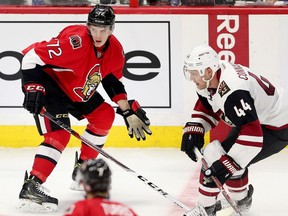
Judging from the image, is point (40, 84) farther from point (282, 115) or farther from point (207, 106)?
point (282, 115)

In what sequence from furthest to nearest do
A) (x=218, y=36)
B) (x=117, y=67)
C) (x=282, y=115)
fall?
(x=218, y=36), (x=117, y=67), (x=282, y=115)

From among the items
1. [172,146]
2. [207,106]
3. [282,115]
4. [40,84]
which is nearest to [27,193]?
[40,84]

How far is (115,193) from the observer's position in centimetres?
561

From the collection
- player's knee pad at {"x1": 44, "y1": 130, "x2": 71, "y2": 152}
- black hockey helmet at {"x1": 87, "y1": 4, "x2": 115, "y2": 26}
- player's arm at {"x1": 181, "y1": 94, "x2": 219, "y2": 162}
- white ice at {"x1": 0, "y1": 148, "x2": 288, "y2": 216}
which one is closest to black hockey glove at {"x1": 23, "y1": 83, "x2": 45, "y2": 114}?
player's knee pad at {"x1": 44, "y1": 130, "x2": 71, "y2": 152}

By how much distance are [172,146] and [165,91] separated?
1.30 feet

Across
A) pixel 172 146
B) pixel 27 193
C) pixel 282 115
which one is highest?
pixel 282 115

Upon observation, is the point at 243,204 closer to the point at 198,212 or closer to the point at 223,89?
the point at 198,212

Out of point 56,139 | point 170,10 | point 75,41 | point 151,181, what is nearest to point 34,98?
point 56,139

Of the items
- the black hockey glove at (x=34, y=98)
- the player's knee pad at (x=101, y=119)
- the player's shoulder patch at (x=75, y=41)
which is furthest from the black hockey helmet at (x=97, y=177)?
the player's knee pad at (x=101, y=119)

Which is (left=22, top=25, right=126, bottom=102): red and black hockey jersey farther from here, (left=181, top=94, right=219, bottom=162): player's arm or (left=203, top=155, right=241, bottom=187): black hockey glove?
(left=203, top=155, right=241, bottom=187): black hockey glove

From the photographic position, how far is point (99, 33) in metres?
5.11

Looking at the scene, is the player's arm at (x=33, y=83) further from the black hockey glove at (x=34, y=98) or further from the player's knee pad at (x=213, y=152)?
the player's knee pad at (x=213, y=152)

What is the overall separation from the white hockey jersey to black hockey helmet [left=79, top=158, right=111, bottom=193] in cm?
157

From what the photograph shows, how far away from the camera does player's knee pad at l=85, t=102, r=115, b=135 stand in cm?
545
